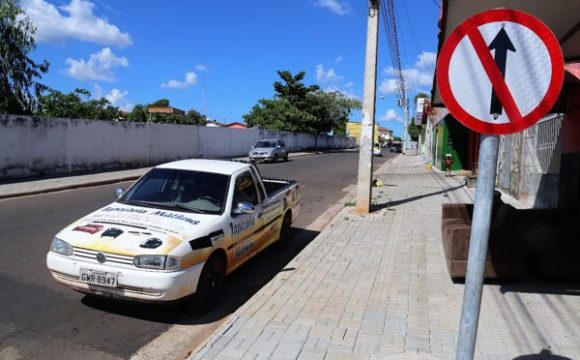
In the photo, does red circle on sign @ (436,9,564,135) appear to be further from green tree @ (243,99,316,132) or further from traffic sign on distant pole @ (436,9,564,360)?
green tree @ (243,99,316,132)

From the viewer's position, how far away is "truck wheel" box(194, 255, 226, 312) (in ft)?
17.2

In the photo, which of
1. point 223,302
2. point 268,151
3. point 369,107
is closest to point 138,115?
point 268,151

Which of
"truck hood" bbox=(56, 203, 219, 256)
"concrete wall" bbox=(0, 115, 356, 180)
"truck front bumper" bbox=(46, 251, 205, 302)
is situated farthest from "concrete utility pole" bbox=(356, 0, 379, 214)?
"concrete wall" bbox=(0, 115, 356, 180)

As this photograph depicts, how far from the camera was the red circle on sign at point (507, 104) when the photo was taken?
235 centimetres

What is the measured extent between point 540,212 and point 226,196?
4092 mm

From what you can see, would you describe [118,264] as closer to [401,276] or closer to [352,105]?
[401,276]

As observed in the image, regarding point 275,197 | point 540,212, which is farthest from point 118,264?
point 540,212

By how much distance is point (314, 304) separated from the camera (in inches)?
208

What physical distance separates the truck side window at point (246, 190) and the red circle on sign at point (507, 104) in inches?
161

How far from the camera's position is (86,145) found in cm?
2044

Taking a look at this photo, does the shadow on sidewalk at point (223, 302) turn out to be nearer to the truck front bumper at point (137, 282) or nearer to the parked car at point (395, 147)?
the truck front bumper at point (137, 282)

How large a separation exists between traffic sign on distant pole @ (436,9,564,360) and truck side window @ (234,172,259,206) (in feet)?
13.4

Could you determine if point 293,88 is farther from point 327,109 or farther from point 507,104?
point 507,104

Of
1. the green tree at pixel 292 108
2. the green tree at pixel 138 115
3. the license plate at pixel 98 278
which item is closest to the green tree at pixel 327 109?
the green tree at pixel 292 108
